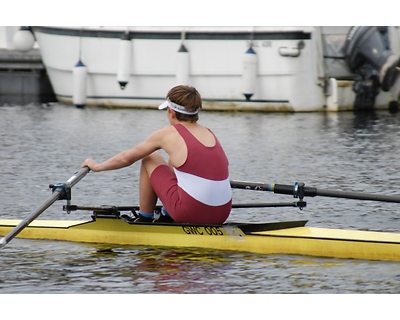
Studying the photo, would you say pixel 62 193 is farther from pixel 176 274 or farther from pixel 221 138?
pixel 221 138

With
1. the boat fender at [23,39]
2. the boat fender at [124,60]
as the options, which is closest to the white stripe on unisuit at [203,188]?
the boat fender at [124,60]

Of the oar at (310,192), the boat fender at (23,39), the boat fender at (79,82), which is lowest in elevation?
the oar at (310,192)

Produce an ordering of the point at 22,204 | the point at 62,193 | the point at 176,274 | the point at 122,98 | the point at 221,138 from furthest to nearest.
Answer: the point at 122,98, the point at 221,138, the point at 22,204, the point at 62,193, the point at 176,274

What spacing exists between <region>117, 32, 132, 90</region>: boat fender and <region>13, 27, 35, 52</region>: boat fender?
3.47 m

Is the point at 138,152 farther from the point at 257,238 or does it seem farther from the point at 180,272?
the point at 257,238

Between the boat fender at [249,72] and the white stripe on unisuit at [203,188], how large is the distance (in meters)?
10.8

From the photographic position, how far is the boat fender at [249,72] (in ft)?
57.8

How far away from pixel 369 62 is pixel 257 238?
11165 mm

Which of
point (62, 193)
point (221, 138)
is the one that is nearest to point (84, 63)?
point (221, 138)

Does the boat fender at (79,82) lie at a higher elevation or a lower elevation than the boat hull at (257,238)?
higher

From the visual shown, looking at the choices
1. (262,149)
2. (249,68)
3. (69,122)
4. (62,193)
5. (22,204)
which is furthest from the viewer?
(249,68)

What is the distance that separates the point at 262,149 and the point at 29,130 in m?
4.49

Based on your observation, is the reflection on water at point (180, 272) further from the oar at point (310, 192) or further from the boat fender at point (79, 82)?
the boat fender at point (79, 82)

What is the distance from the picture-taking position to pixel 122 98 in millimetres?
19016
